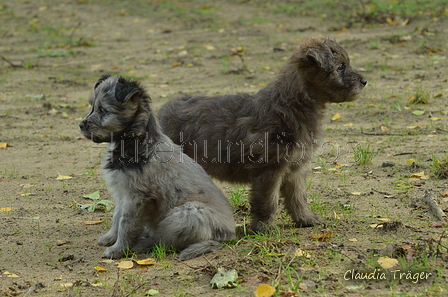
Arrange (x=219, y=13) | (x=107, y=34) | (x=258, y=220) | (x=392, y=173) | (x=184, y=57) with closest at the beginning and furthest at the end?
(x=258, y=220), (x=392, y=173), (x=184, y=57), (x=107, y=34), (x=219, y=13)

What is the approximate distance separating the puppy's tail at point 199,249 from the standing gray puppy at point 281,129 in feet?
2.25

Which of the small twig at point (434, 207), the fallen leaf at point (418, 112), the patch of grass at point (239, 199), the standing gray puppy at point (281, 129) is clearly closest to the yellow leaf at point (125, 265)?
the standing gray puppy at point (281, 129)

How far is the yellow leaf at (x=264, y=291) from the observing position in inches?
165

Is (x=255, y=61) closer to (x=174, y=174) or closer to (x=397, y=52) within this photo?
(x=397, y=52)

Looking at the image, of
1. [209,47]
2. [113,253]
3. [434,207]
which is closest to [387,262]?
[434,207]

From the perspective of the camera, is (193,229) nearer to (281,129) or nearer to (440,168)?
(281,129)

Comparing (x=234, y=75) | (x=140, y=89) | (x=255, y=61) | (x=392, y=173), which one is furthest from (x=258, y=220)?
(x=255, y=61)

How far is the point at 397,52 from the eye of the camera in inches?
519

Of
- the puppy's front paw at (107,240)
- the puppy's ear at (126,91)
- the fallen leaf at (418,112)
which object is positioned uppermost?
the puppy's ear at (126,91)

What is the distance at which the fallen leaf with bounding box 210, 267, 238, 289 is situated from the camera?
4439 millimetres

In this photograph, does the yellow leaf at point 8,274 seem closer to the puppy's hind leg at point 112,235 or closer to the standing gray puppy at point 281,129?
the puppy's hind leg at point 112,235

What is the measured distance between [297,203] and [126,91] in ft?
7.18

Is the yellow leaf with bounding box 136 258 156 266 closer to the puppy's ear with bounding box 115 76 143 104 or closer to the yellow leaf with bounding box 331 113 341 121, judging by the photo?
the puppy's ear with bounding box 115 76 143 104

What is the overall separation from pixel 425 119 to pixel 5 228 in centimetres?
649
